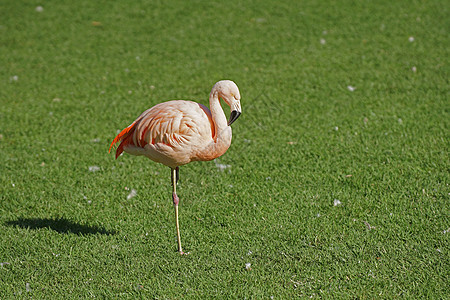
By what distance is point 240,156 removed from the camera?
564cm

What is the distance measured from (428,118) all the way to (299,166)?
2.00 metres

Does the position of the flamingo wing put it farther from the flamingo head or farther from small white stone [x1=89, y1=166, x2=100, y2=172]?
small white stone [x1=89, y1=166, x2=100, y2=172]

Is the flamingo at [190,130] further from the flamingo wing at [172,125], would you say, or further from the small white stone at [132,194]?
the small white stone at [132,194]

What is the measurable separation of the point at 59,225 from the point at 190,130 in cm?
183

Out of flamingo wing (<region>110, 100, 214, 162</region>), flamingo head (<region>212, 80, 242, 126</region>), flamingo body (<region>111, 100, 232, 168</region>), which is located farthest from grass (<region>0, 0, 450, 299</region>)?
flamingo head (<region>212, 80, 242, 126</region>)

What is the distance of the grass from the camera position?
3994 mm

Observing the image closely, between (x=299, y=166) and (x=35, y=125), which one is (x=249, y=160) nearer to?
(x=299, y=166)

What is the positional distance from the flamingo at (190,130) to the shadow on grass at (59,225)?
44.3 inches

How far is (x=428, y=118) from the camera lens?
6.09m

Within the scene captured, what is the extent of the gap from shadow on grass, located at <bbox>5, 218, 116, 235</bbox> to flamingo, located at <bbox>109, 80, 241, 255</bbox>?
1125 millimetres

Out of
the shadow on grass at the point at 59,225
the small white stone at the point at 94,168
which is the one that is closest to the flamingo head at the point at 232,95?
the shadow on grass at the point at 59,225

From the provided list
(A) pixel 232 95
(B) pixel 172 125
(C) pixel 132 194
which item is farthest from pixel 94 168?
(A) pixel 232 95

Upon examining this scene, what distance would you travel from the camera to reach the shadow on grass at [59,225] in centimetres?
452

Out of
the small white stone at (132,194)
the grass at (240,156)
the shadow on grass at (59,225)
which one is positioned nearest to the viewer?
the grass at (240,156)
